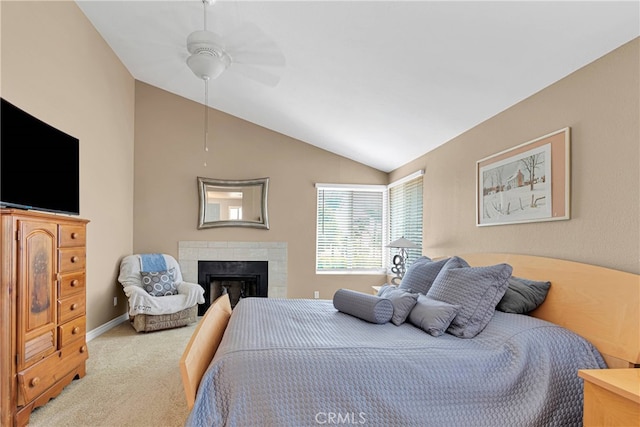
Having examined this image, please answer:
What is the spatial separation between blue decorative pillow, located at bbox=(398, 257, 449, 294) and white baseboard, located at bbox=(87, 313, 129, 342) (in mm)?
3384

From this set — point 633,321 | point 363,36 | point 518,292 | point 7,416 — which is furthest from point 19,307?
point 633,321

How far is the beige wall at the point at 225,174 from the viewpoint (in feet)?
16.8

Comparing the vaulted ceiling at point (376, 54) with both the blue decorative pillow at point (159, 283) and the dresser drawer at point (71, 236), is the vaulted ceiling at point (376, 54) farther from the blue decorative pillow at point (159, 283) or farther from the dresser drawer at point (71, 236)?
the blue decorative pillow at point (159, 283)

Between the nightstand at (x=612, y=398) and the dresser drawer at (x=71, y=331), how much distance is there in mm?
3099

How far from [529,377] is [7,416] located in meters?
2.77

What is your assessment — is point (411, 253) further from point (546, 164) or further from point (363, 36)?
point (363, 36)

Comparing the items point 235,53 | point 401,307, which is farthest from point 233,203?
point 401,307

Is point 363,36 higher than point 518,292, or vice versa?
point 363,36

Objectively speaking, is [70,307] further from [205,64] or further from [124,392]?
[205,64]

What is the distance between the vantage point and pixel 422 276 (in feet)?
9.05

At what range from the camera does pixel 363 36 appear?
2477mm

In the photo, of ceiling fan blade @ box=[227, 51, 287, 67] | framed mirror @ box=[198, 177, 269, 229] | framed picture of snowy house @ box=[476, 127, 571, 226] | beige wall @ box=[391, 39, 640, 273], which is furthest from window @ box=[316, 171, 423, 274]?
beige wall @ box=[391, 39, 640, 273]

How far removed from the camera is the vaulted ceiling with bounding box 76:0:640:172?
193 cm

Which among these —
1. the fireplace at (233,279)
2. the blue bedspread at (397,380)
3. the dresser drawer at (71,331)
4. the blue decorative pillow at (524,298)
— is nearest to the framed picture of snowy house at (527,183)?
the blue decorative pillow at (524,298)
